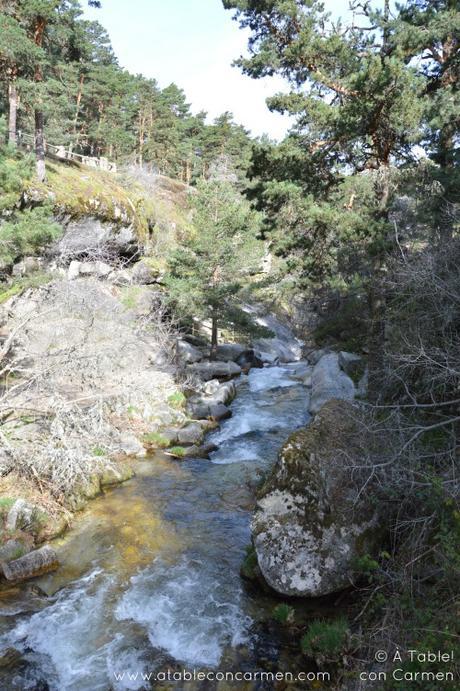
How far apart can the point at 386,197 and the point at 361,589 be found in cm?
862

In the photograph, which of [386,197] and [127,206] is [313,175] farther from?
[127,206]

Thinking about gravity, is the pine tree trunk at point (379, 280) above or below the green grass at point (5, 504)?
above

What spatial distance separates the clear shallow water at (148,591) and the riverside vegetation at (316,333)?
1.88 feet

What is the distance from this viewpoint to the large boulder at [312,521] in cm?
563

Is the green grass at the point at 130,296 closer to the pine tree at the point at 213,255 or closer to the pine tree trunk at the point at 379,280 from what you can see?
the pine tree at the point at 213,255

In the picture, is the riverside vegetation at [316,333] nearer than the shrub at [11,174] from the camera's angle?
Yes

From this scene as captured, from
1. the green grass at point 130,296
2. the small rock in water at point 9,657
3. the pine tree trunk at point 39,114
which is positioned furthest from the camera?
the green grass at point 130,296

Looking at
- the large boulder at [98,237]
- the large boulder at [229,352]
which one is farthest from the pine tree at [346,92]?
the large boulder at [229,352]

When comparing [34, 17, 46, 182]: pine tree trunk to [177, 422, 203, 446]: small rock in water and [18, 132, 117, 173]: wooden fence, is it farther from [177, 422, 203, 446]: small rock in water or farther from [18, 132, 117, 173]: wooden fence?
[177, 422, 203, 446]: small rock in water

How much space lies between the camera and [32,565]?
6672mm

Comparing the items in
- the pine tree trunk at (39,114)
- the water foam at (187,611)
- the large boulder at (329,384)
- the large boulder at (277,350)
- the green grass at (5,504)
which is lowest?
the large boulder at (277,350)

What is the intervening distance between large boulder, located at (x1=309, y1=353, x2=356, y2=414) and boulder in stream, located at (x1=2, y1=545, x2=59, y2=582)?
826 cm

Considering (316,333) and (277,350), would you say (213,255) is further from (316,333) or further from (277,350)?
(277,350)

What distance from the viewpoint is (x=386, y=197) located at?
33.8ft
